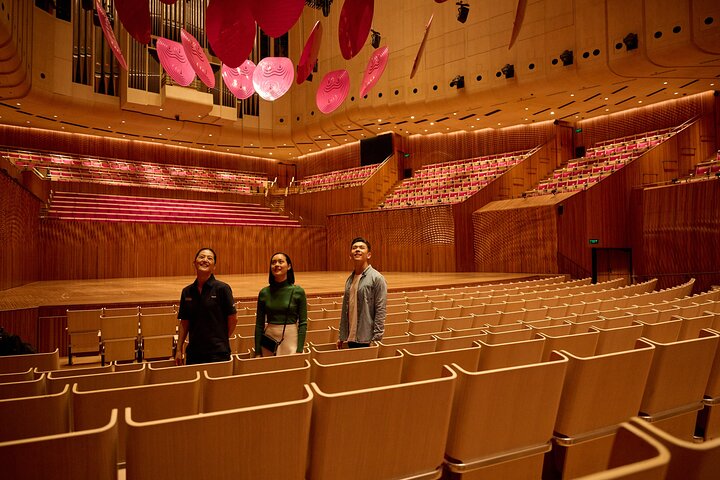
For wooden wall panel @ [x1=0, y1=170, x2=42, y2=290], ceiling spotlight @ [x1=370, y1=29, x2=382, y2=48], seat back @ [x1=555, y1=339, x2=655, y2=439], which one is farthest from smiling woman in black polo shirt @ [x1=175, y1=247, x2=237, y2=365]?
ceiling spotlight @ [x1=370, y1=29, x2=382, y2=48]

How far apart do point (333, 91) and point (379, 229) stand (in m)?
5.08

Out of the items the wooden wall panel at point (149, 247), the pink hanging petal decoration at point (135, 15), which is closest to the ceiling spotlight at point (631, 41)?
the pink hanging petal decoration at point (135, 15)

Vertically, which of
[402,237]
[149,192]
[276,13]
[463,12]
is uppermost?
[463,12]

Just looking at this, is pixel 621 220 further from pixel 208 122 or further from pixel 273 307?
pixel 208 122

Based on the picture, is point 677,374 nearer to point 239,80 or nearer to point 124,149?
point 239,80

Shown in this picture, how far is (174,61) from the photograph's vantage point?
8047mm

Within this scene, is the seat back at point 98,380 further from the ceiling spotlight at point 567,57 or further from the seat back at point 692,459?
the ceiling spotlight at point 567,57

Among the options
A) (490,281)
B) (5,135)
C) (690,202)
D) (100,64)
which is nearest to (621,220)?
(690,202)

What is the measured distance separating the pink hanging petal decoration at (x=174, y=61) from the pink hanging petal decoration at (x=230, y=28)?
9.76ft

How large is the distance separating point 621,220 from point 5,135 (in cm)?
1733

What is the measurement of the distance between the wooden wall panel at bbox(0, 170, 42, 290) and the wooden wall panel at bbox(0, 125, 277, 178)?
659 cm

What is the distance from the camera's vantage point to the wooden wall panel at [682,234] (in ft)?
25.9

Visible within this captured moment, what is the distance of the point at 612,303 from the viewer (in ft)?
13.9

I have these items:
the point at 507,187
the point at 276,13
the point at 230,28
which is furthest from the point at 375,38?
the point at 276,13
